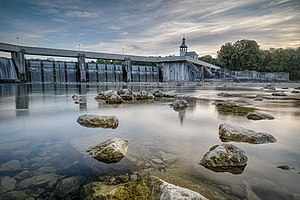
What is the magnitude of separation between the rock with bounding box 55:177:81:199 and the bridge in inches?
1293

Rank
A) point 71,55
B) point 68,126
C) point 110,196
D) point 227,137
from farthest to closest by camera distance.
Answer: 1. point 71,55
2. point 68,126
3. point 227,137
4. point 110,196

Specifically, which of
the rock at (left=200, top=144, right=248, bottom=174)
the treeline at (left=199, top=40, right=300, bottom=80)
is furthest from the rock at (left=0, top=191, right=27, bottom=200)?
the treeline at (left=199, top=40, right=300, bottom=80)

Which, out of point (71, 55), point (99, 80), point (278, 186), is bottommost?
point (278, 186)

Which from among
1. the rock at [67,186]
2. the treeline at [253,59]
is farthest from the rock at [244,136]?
the treeline at [253,59]

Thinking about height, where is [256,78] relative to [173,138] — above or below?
above

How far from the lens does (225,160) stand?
2.69m

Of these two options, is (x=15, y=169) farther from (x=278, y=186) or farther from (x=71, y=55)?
(x=71, y=55)

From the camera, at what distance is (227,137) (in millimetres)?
3834

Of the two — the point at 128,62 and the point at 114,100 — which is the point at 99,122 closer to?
the point at 114,100

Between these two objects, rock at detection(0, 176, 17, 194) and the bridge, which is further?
the bridge

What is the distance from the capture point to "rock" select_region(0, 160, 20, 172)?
8.20 ft

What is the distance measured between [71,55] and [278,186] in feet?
124

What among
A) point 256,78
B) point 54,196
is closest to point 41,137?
point 54,196

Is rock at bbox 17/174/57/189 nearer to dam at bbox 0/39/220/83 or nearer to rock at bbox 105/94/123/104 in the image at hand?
rock at bbox 105/94/123/104
